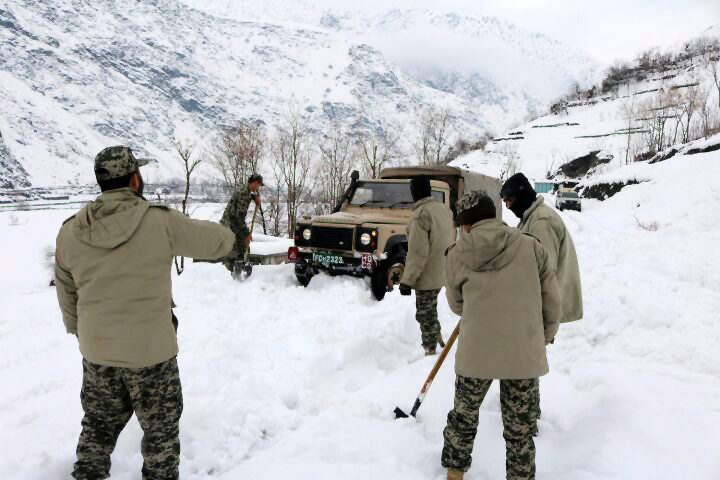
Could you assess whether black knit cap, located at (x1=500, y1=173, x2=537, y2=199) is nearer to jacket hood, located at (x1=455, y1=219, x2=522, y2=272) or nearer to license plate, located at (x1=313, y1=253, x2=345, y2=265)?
jacket hood, located at (x1=455, y1=219, x2=522, y2=272)

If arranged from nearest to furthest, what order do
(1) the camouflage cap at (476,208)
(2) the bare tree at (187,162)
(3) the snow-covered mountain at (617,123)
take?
1. (1) the camouflage cap at (476,208)
2. (2) the bare tree at (187,162)
3. (3) the snow-covered mountain at (617,123)

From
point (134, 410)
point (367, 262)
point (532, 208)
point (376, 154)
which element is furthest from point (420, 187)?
point (376, 154)

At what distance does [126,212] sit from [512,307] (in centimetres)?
216

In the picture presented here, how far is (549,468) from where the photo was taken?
3.09 meters

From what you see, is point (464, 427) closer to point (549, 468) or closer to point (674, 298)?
point (549, 468)

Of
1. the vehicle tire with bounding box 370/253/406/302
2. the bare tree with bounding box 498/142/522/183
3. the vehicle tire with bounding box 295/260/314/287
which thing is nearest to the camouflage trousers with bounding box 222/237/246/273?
the vehicle tire with bounding box 295/260/314/287

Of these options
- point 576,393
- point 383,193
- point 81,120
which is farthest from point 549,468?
point 81,120

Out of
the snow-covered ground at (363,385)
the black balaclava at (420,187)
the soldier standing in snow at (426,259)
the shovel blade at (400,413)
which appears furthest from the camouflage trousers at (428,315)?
the shovel blade at (400,413)

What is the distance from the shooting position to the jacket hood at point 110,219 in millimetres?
2293

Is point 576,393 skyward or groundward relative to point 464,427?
groundward

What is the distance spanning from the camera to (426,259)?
16.4ft

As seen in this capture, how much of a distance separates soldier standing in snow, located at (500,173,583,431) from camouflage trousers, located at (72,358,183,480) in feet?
8.24

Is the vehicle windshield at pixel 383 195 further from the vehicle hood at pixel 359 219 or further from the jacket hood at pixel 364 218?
the vehicle hood at pixel 359 219

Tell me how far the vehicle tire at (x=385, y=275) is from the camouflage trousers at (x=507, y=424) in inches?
185
